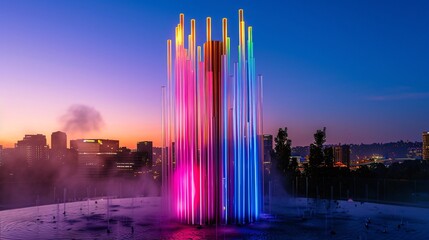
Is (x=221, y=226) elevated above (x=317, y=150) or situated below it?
below

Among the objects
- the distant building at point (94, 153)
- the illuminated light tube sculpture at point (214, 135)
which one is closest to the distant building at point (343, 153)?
the distant building at point (94, 153)

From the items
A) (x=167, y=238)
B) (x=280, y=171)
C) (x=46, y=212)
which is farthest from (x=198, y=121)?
(x=280, y=171)

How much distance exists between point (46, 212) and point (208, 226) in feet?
36.4

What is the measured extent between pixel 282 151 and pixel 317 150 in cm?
347

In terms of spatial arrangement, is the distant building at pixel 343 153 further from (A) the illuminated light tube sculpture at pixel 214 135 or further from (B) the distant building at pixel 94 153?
(A) the illuminated light tube sculpture at pixel 214 135

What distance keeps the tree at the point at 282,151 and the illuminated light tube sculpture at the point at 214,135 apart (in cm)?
1980

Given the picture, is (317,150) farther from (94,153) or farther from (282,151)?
(94,153)

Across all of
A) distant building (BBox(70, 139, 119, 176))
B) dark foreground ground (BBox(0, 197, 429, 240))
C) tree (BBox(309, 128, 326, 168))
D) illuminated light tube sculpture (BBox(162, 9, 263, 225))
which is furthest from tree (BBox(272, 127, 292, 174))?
distant building (BBox(70, 139, 119, 176))

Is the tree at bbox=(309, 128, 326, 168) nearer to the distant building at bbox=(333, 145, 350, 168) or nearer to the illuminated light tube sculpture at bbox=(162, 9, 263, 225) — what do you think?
the illuminated light tube sculpture at bbox=(162, 9, 263, 225)

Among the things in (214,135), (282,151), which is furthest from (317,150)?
(214,135)

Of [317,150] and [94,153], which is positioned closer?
[317,150]

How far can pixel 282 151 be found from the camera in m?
42.0

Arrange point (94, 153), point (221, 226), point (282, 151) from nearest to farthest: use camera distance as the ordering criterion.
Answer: point (221, 226), point (282, 151), point (94, 153)

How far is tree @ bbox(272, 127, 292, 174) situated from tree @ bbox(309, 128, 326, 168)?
2292mm
